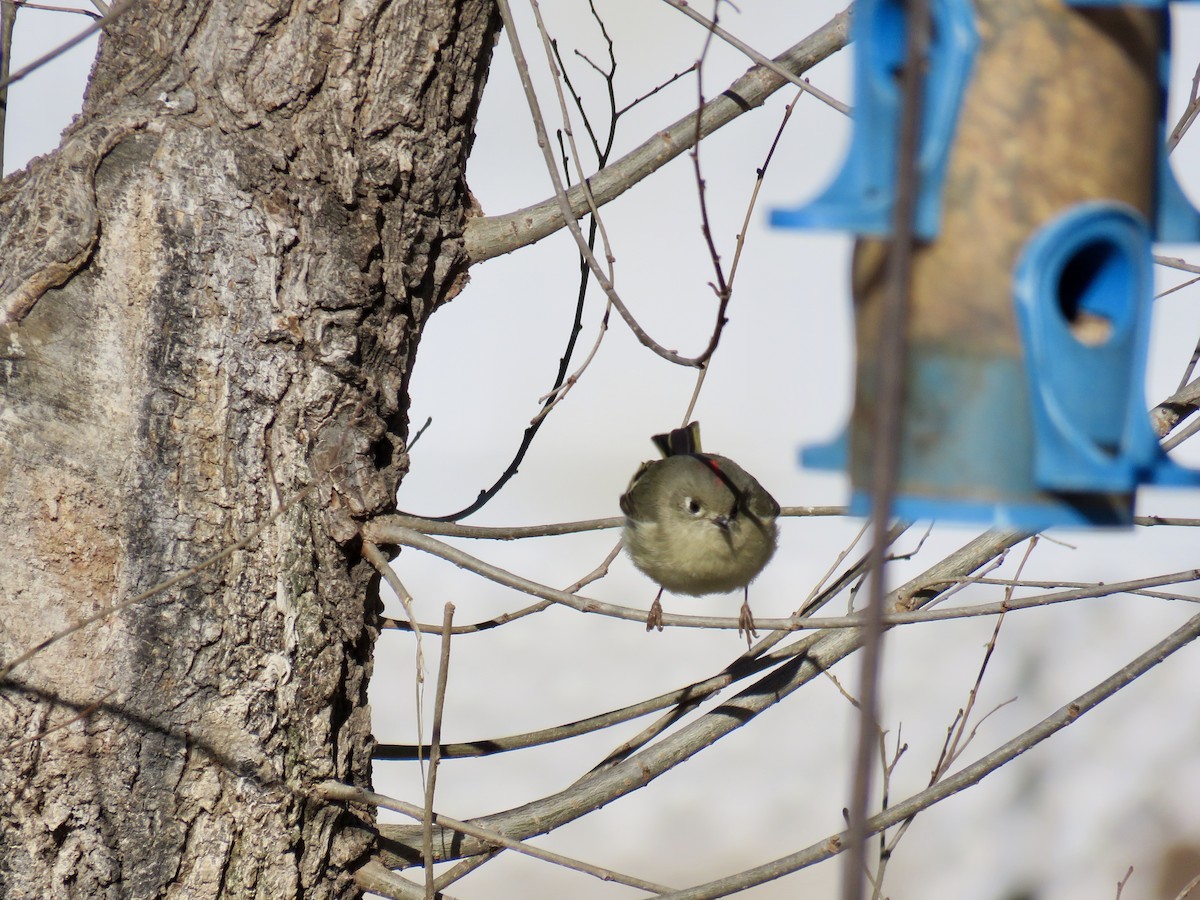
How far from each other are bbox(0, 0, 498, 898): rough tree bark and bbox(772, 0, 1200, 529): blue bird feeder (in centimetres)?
130

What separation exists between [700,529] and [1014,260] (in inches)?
102

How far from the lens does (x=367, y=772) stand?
2.82 m

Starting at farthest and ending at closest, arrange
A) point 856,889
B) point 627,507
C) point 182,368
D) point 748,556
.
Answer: point 627,507, point 748,556, point 182,368, point 856,889

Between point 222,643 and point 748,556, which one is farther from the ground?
point 748,556

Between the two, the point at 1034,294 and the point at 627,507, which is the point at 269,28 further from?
the point at 627,507

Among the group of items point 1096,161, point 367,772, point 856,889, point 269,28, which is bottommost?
point 856,889

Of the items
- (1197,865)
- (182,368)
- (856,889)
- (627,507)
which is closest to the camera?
(856,889)

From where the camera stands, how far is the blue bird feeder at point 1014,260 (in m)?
1.65

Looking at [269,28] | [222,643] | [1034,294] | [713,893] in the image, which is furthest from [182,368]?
[1034,294]

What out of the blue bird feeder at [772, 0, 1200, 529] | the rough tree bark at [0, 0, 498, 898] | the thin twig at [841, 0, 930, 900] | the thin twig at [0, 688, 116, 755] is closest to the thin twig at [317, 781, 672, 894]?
the rough tree bark at [0, 0, 498, 898]

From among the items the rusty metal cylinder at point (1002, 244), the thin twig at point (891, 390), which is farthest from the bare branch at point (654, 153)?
the thin twig at point (891, 390)

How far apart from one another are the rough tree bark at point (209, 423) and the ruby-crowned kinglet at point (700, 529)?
5.30 feet

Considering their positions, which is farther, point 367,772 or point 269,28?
point 367,772

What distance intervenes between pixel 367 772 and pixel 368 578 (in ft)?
1.45
